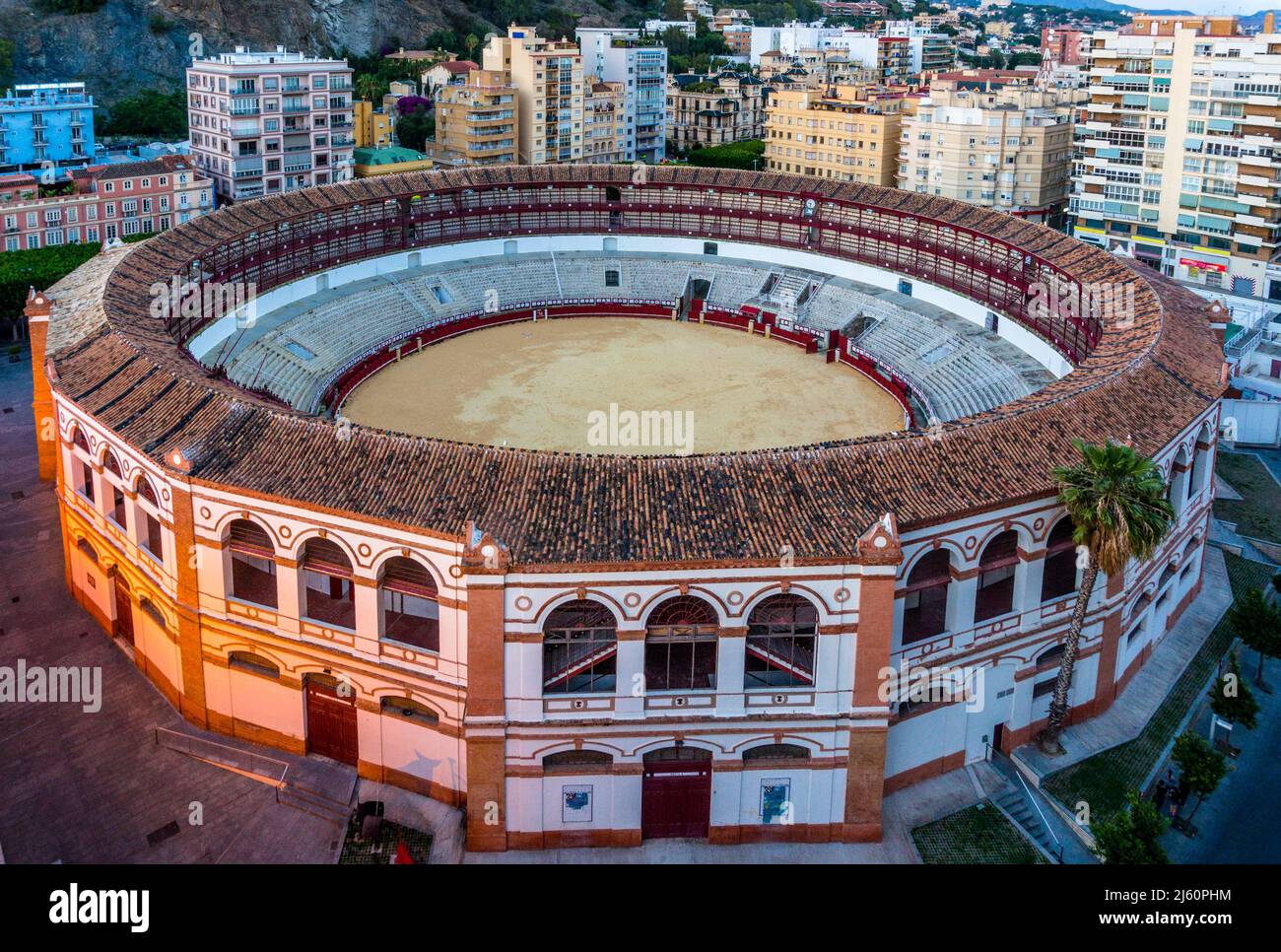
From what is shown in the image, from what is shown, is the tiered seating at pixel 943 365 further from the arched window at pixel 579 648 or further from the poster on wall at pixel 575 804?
the poster on wall at pixel 575 804

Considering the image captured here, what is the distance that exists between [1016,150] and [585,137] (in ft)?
159

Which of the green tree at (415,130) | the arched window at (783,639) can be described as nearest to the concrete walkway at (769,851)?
the arched window at (783,639)

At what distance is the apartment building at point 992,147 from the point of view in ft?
369

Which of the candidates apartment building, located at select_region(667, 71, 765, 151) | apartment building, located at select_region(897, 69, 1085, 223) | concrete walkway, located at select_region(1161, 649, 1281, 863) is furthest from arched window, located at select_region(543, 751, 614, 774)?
apartment building, located at select_region(667, 71, 765, 151)

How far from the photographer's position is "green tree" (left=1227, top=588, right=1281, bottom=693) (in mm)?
42500

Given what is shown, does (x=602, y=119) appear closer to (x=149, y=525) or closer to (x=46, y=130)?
(x=46, y=130)

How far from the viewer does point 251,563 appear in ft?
127

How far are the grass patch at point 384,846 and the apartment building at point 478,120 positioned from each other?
326ft

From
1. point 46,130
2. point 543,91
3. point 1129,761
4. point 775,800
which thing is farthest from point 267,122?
point 1129,761

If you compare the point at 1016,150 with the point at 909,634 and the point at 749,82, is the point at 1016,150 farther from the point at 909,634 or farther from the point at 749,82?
the point at 909,634

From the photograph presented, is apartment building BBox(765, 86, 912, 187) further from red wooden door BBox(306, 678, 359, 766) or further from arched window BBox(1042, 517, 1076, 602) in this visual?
red wooden door BBox(306, 678, 359, 766)

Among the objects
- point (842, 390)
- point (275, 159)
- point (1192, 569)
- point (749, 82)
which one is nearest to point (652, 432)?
point (842, 390)

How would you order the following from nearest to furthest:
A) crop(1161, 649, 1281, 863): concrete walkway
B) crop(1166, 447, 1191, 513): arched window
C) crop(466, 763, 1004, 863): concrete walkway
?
crop(466, 763, 1004, 863): concrete walkway, crop(1161, 649, 1281, 863): concrete walkway, crop(1166, 447, 1191, 513): arched window

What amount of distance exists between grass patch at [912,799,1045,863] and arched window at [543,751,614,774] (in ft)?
30.2
